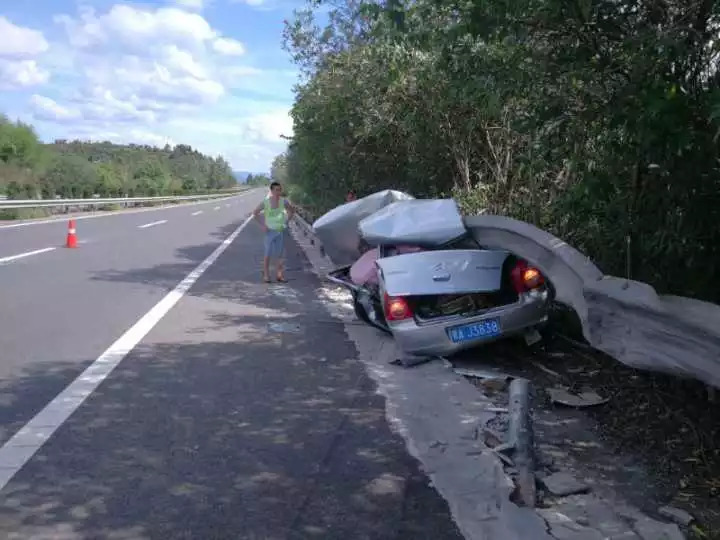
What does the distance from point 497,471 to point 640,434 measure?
49.5 inches

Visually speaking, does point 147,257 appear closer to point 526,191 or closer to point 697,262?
point 526,191

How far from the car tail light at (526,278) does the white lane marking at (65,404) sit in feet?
12.6

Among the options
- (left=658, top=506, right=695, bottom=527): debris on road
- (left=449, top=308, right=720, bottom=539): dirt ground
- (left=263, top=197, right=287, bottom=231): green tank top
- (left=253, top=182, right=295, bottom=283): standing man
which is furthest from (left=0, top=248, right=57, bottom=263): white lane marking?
(left=658, top=506, right=695, bottom=527): debris on road

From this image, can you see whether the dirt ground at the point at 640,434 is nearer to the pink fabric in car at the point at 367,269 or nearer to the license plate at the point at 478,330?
the license plate at the point at 478,330

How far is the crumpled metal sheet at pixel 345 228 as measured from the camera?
10344mm

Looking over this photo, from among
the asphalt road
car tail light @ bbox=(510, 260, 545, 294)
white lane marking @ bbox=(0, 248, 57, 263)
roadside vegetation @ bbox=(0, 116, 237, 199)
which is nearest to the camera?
the asphalt road

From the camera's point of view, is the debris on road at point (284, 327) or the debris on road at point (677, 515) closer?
the debris on road at point (677, 515)

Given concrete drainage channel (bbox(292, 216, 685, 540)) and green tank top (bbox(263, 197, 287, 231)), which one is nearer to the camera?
concrete drainage channel (bbox(292, 216, 685, 540))

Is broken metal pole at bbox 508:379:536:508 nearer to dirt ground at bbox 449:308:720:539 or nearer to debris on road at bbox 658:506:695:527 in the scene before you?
dirt ground at bbox 449:308:720:539

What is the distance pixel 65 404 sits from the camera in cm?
549

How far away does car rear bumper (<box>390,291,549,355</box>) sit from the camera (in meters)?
6.61

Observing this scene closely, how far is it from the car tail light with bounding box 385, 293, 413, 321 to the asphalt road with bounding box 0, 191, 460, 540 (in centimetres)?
63

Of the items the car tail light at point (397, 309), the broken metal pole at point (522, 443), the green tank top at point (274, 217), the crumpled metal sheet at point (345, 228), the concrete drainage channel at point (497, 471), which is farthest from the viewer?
the green tank top at point (274, 217)

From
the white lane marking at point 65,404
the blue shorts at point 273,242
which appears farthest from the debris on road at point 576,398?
the blue shorts at point 273,242
